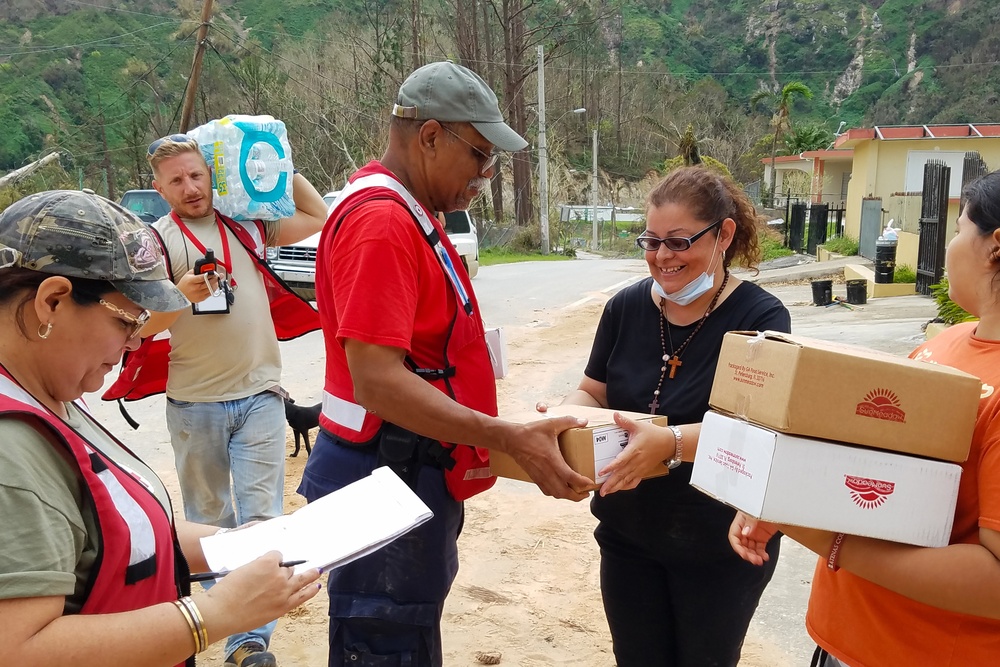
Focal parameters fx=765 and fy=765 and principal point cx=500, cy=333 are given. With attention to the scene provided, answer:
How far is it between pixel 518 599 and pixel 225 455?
1712 millimetres

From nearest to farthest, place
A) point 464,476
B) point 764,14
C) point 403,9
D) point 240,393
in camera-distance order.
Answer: point 464,476
point 240,393
point 403,9
point 764,14

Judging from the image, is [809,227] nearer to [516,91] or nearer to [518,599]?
[516,91]

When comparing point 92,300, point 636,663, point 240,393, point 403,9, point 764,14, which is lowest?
point 636,663

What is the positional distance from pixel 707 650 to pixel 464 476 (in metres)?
0.97

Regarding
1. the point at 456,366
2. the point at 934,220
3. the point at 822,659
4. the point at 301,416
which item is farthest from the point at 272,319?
the point at 934,220

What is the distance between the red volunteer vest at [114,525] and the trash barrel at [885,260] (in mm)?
14527

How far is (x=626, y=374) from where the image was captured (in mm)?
2617

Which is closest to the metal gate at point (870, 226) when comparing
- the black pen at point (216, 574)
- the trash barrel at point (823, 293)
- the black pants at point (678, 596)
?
the trash barrel at point (823, 293)

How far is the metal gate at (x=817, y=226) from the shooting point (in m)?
24.5

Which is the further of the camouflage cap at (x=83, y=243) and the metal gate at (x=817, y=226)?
the metal gate at (x=817, y=226)

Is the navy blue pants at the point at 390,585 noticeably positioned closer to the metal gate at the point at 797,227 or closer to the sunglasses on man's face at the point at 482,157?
the sunglasses on man's face at the point at 482,157

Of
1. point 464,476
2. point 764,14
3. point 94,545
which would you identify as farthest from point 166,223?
point 764,14

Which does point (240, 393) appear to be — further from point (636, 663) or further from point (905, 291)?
point (905, 291)

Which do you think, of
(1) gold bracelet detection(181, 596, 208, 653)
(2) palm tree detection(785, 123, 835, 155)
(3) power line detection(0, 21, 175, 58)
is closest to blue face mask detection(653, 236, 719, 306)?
(1) gold bracelet detection(181, 596, 208, 653)
